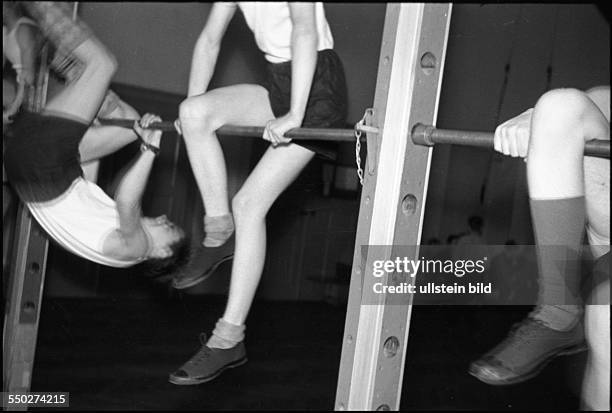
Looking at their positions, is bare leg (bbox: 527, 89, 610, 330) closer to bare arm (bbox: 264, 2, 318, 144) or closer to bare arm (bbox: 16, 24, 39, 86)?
bare arm (bbox: 264, 2, 318, 144)

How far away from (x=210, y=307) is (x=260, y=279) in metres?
0.08

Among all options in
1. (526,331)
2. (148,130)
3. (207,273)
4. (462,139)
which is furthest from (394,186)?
(148,130)

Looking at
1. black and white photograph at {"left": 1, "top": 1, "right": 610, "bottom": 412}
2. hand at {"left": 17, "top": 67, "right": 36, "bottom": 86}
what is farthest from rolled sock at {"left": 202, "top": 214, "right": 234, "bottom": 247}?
hand at {"left": 17, "top": 67, "right": 36, "bottom": 86}

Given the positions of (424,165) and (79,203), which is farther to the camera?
(79,203)

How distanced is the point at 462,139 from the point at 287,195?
30 cm

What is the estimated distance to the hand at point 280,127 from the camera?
0.95m

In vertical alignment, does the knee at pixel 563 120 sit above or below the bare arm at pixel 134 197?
above

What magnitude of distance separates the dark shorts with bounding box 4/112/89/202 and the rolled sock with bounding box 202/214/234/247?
26 cm

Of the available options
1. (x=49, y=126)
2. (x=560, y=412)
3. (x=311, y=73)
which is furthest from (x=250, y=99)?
(x=560, y=412)

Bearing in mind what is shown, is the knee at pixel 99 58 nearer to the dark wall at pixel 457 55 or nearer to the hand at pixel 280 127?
the dark wall at pixel 457 55

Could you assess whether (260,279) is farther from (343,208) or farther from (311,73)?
(311,73)

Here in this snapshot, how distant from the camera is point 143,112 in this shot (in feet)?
3.77

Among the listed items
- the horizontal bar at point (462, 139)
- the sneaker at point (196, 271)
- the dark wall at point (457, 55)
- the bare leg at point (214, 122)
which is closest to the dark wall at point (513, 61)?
the dark wall at point (457, 55)

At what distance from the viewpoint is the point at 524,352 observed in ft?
2.41
